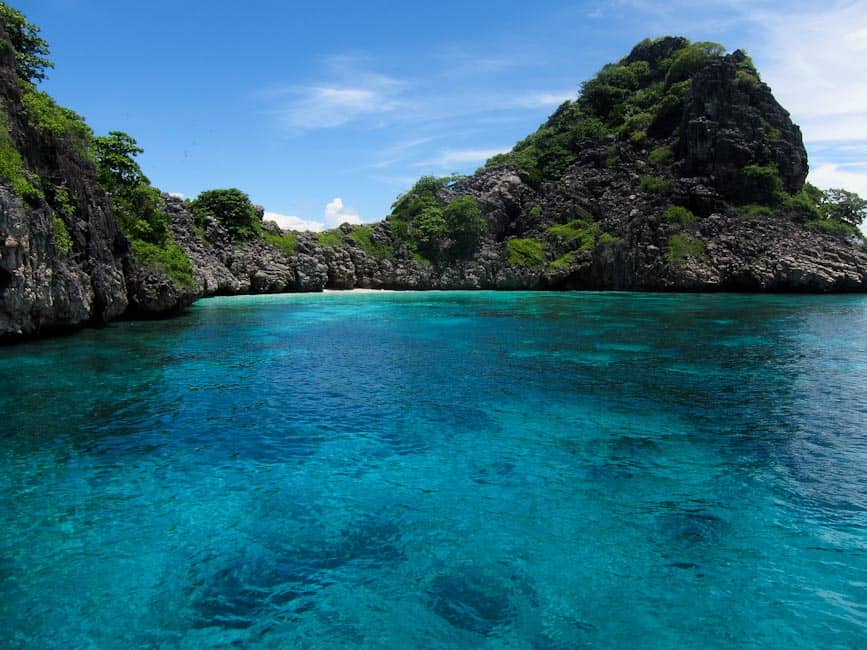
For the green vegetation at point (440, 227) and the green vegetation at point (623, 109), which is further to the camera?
the green vegetation at point (623, 109)

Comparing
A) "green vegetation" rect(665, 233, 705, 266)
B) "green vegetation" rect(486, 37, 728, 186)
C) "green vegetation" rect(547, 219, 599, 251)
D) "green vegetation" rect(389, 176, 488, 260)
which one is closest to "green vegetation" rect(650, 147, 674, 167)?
"green vegetation" rect(486, 37, 728, 186)

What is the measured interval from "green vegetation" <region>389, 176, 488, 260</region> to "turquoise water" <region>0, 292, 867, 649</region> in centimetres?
6293

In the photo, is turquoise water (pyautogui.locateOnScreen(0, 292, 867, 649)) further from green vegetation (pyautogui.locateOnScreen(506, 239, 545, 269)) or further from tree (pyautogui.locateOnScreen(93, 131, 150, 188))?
green vegetation (pyautogui.locateOnScreen(506, 239, 545, 269))

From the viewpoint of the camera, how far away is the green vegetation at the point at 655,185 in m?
73.0

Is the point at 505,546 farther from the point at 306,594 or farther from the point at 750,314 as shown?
the point at 750,314

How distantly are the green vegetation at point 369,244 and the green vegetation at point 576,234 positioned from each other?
25.5 metres

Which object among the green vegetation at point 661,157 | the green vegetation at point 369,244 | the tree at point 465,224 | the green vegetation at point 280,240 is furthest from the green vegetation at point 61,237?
the green vegetation at point 661,157

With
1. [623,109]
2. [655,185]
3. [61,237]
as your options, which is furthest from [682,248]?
[61,237]

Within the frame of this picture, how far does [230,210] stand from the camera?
71750 mm

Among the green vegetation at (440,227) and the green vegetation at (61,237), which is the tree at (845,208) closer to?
the green vegetation at (440,227)

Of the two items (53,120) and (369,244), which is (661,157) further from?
(53,120)

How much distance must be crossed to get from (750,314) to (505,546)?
37.4 meters

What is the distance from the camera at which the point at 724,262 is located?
6191 centimetres

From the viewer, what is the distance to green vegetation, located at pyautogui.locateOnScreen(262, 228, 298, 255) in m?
73.5
